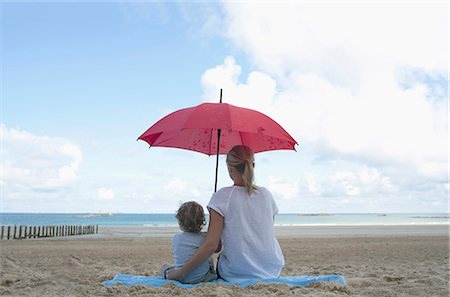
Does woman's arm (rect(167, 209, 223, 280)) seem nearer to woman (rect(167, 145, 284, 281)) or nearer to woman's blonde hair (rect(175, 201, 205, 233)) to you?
woman (rect(167, 145, 284, 281))

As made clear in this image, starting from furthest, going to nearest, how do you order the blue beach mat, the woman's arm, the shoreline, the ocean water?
the ocean water < the shoreline < the blue beach mat < the woman's arm

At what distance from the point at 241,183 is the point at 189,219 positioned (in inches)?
24.4

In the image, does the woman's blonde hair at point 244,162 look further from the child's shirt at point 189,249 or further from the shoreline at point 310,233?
the shoreline at point 310,233

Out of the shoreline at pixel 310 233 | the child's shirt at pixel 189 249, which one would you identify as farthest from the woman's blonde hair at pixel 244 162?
the shoreline at pixel 310 233

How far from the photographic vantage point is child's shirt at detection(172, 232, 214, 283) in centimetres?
445

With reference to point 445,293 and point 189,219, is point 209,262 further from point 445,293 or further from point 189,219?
point 445,293

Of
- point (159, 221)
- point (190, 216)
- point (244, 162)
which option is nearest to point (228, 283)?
point (190, 216)

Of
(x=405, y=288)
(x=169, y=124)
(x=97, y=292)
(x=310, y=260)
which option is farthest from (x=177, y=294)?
(x=310, y=260)

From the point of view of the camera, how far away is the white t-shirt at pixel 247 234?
13.9 ft

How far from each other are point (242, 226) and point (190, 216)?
0.52m

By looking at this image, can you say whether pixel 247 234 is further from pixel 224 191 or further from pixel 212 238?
pixel 224 191

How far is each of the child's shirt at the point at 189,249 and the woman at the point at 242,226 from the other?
115mm

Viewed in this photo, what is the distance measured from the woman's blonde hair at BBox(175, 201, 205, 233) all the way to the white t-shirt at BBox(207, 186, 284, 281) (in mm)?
231

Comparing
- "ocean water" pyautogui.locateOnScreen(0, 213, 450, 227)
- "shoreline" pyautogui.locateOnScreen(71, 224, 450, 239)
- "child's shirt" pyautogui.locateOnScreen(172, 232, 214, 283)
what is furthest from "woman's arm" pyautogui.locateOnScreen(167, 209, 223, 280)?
"ocean water" pyautogui.locateOnScreen(0, 213, 450, 227)
